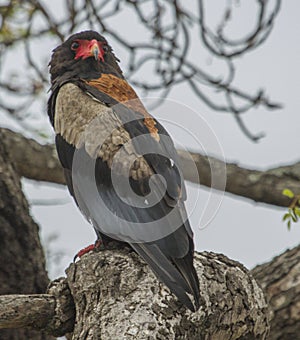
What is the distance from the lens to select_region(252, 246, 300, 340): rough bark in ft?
13.4

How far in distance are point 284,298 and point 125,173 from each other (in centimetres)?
122

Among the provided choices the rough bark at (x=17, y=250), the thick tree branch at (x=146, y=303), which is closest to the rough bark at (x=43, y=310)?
the thick tree branch at (x=146, y=303)

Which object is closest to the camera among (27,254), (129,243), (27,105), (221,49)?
(129,243)

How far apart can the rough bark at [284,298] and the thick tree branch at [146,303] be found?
2.43 ft

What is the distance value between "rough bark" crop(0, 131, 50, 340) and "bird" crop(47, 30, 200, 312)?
0.68m

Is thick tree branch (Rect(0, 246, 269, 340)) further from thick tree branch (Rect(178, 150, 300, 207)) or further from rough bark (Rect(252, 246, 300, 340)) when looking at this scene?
thick tree branch (Rect(178, 150, 300, 207))

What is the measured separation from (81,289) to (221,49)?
9.14ft

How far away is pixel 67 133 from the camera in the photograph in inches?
147

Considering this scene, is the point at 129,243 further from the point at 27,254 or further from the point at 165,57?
the point at 165,57

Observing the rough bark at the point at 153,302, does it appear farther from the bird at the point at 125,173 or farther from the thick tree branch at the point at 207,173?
the thick tree branch at the point at 207,173

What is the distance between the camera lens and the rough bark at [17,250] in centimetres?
446

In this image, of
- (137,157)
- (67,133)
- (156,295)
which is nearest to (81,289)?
(156,295)

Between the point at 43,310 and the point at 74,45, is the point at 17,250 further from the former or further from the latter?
the point at 43,310

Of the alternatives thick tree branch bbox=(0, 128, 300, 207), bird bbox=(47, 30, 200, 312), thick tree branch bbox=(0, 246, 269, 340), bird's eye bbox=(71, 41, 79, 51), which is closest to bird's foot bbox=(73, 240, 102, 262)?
bird bbox=(47, 30, 200, 312)
